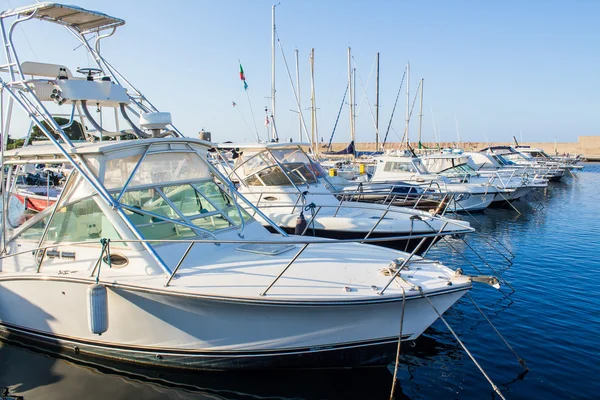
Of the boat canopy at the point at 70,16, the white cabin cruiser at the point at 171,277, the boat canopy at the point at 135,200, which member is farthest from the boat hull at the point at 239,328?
the boat canopy at the point at 70,16

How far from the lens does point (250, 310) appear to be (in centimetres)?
531

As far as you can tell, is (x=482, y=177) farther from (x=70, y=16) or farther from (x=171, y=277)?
(x=171, y=277)

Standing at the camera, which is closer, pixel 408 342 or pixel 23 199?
pixel 408 342

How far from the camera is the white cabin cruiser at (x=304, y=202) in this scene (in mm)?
10570

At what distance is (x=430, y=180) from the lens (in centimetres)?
2162

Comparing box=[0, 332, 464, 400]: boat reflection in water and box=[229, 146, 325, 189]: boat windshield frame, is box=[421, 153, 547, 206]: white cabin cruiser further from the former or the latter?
box=[0, 332, 464, 400]: boat reflection in water

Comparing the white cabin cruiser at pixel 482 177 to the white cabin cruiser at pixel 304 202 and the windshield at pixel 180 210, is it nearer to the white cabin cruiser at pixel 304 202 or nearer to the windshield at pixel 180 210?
the white cabin cruiser at pixel 304 202

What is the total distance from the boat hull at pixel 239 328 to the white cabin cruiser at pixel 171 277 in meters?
0.02

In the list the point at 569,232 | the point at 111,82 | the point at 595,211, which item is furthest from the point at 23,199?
the point at 595,211

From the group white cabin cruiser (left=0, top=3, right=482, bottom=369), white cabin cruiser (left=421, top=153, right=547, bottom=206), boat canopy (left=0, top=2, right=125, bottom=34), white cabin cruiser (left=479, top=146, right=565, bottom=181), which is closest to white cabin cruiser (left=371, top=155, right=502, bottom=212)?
white cabin cruiser (left=421, top=153, right=547, bottom=206)

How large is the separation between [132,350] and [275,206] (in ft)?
19.8

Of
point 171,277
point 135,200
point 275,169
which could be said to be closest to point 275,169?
point 275,169

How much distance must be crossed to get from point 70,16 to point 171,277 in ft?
16.7

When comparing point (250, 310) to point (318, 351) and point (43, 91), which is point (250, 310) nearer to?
point (318, 351)
